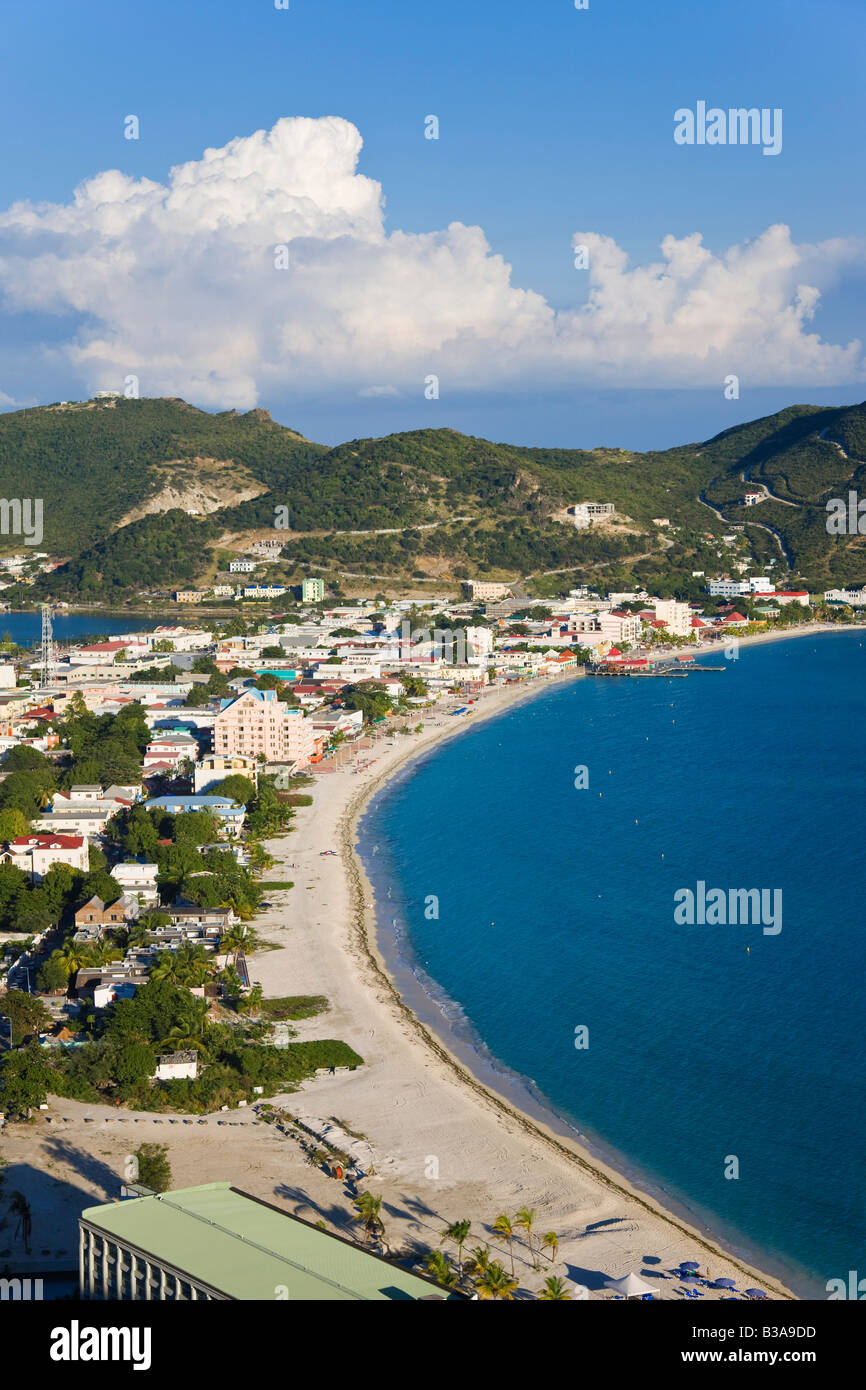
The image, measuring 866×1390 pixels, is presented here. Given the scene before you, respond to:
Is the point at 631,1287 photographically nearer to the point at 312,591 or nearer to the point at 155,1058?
the point at 155,1058

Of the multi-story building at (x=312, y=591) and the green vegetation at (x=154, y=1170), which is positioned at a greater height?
the multi-story building at (x=312, y=591)

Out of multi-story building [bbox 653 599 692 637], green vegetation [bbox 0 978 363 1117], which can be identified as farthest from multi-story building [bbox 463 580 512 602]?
green vegetation [bbox 0 978 363 1117]

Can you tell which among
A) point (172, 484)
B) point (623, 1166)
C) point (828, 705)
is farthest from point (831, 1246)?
point (172, 484)

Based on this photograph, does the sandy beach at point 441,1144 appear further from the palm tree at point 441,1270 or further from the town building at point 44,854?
the town building at point 44,854

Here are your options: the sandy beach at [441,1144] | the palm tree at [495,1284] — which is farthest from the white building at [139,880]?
the palm tree at [495,1284]

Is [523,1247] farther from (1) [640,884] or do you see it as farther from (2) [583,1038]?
(1) [640,884]

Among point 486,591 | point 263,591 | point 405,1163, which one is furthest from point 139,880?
point 263,591

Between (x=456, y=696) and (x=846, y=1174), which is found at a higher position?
(x=456, y=696)
